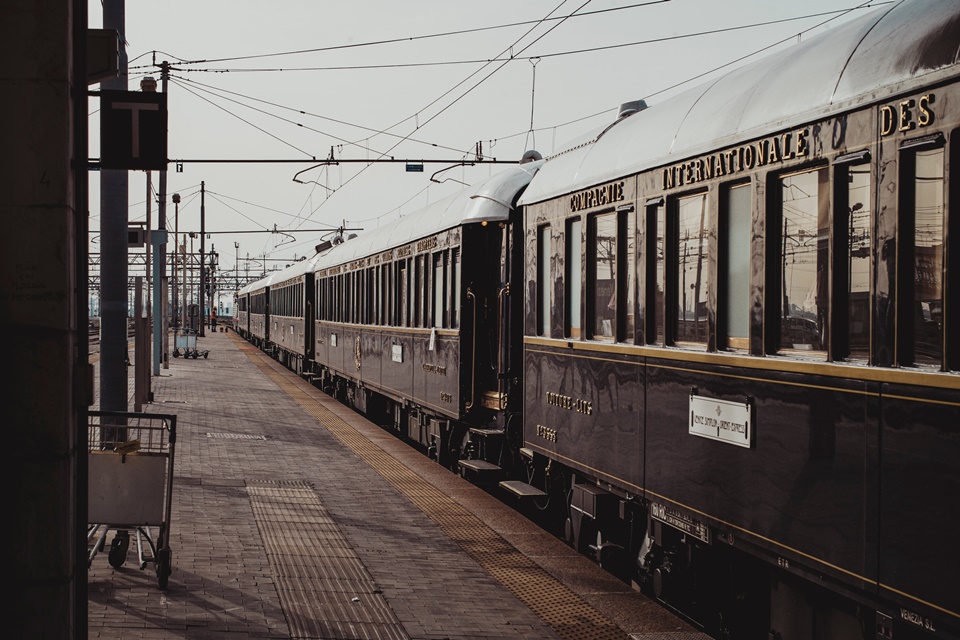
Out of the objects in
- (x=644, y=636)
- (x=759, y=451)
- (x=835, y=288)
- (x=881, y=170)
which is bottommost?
(x=644, y=636)

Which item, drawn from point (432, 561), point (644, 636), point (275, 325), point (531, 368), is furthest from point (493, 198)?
point (275, 325)

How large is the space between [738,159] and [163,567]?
14.1 ft

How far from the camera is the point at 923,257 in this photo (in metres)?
4.59

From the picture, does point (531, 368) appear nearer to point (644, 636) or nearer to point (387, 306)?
point (644, 636)

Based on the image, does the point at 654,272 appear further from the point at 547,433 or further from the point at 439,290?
the point at 439,290

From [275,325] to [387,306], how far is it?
24.7 meters

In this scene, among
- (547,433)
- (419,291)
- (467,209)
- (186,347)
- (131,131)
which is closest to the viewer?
(131,131)

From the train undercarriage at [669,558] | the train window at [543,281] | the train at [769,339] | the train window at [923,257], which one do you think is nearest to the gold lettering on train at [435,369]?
the train undercarriage at [669,558]

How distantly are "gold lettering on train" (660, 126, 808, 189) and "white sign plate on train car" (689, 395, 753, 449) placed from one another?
1.22m

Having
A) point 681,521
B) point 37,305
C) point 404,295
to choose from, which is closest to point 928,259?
point 681,521

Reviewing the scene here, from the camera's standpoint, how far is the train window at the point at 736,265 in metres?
6.12

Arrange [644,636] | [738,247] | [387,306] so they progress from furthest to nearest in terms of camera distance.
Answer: [387,306] → [644,636] → [738,247]

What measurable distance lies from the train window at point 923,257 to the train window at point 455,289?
27.8 ft

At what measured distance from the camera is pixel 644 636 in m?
6.98
